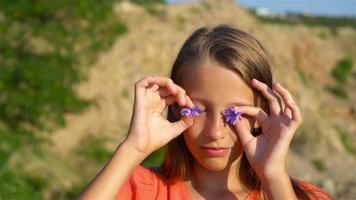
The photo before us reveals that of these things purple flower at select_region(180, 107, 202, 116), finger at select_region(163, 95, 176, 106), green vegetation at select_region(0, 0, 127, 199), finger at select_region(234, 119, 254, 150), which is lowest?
green vegetation at select_region(0, 0, 127, 199)

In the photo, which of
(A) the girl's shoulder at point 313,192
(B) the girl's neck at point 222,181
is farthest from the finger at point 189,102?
(A) the girl's shoulder at point 313,192

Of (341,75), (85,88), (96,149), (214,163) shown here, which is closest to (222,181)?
(214,163)

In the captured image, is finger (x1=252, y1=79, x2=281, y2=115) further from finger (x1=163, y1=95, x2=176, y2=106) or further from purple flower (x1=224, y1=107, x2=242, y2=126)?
finger (x1=163, y1=95, x2=176, y2=106)

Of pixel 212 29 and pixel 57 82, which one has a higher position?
pixel 212 29

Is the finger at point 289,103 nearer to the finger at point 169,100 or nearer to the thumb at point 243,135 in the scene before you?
the thumb at point 243,135

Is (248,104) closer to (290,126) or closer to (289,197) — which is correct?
(290,126)

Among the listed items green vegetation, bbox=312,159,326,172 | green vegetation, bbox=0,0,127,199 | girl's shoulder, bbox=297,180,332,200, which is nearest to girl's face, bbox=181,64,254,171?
girl's shoulder, bbox=297,180,332,200

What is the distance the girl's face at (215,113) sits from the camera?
82.0 inches

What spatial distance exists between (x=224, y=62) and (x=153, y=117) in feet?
0.84

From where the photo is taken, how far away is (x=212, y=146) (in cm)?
209

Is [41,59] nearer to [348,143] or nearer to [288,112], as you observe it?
[288,112]

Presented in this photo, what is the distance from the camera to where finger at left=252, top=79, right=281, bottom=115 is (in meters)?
2.10

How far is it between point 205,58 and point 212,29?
15 centimetres

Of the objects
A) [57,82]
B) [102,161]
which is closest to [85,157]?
[102,161]
